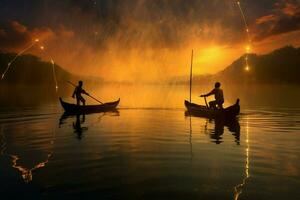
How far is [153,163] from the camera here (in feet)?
49.5

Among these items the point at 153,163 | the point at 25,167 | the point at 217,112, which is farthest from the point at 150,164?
the point at 217,112

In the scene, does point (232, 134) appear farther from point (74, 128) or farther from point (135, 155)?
point (74, 128)

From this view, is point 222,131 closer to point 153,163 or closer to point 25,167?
point 153,163

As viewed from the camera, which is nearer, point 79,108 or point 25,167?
point 25,167

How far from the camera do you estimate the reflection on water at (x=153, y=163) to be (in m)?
11.3

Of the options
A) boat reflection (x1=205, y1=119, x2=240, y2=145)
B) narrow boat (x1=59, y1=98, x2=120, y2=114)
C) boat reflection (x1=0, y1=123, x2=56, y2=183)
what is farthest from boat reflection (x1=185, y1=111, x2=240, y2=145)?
narrow boat (x1=59, y1=98, x2=120, y2=114)

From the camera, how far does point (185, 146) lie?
1903cm

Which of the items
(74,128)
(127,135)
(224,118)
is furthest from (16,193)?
(224,118)

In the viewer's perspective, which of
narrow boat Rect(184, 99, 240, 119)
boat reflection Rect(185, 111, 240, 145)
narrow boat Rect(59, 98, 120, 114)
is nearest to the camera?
boat reflection Rect(185, 111, 240, 145)

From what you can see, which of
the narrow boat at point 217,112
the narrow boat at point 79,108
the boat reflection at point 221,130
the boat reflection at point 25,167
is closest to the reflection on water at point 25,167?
the boat reflection at point 25,167

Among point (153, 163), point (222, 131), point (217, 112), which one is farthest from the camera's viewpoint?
point (217, 112)

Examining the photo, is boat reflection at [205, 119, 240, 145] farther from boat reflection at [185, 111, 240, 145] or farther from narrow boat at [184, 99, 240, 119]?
narrow boat at [184, 99, 240, 119]

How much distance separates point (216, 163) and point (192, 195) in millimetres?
4471

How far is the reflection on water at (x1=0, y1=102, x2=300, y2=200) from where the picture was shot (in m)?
11.3
